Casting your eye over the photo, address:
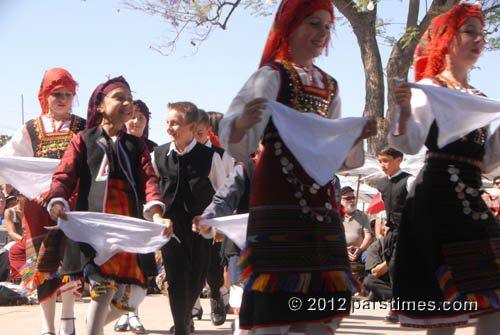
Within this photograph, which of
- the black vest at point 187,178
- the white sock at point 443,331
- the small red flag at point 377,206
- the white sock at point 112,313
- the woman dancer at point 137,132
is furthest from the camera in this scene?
the small red flag at point 377,206

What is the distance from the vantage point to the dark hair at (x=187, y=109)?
5.30 m

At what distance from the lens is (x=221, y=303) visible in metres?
6.61

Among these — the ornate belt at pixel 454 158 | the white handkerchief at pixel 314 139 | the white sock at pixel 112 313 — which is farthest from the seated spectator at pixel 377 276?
the white handkerchief at pixel 314 139

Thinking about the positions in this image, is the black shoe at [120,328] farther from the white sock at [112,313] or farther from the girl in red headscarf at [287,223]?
the girl in red headscarf at [287,223]

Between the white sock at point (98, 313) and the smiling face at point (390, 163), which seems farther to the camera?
the smiling face at point (390, 163)

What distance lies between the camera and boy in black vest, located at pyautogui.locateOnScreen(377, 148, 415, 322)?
20.7 feet

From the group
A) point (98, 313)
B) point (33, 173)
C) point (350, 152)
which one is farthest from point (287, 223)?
point (33, 173)

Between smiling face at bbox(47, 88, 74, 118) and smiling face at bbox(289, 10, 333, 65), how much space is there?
8.66 ft

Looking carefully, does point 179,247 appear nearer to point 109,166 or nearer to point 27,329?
point 109,166

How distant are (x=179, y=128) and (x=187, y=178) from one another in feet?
1.36

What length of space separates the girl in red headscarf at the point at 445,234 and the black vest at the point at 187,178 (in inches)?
87.8

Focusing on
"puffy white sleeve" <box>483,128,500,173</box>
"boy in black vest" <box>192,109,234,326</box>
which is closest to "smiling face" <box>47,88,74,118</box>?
"boy in black vest" <box>192,109,234,326</box>

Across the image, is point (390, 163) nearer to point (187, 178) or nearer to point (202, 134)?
point (202, 134)

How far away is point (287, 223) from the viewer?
9.78ft
